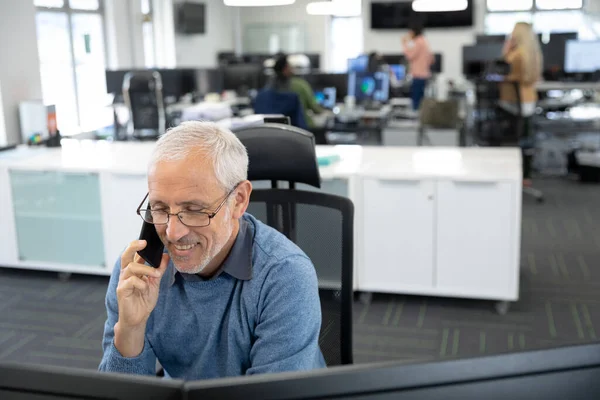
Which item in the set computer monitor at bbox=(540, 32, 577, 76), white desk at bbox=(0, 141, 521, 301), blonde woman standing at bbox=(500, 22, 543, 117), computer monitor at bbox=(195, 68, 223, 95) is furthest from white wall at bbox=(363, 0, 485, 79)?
white desk at bbox=(0, 141, 521, 301)

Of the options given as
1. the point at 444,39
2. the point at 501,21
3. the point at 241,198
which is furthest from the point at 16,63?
the point at 501,21

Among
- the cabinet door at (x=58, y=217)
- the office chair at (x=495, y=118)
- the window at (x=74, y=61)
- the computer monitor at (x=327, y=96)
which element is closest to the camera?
the cabinet door at (x=58, y=217)

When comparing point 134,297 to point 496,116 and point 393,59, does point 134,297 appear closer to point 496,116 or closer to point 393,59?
point 496,116

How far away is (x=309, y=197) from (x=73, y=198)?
8.69ft

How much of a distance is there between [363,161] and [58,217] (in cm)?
192

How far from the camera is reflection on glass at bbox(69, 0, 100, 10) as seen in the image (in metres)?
8.24

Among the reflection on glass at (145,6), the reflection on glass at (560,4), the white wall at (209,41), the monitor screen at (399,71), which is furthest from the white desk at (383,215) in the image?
the reflection on glass at (560,4)

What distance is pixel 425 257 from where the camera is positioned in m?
3.76

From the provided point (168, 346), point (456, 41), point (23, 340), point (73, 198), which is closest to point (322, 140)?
point (73, 198)

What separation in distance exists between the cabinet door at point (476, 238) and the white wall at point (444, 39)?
9015 mm

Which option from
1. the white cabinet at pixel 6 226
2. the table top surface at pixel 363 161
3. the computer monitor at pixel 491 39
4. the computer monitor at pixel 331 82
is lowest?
the white cabinet at pixel 6 226

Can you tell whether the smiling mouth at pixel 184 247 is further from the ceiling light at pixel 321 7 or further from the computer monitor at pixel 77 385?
the ceiling light at pixel 321 7

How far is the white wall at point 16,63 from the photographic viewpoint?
5727 millimetres

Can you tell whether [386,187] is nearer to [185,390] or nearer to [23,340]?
[23,340]
